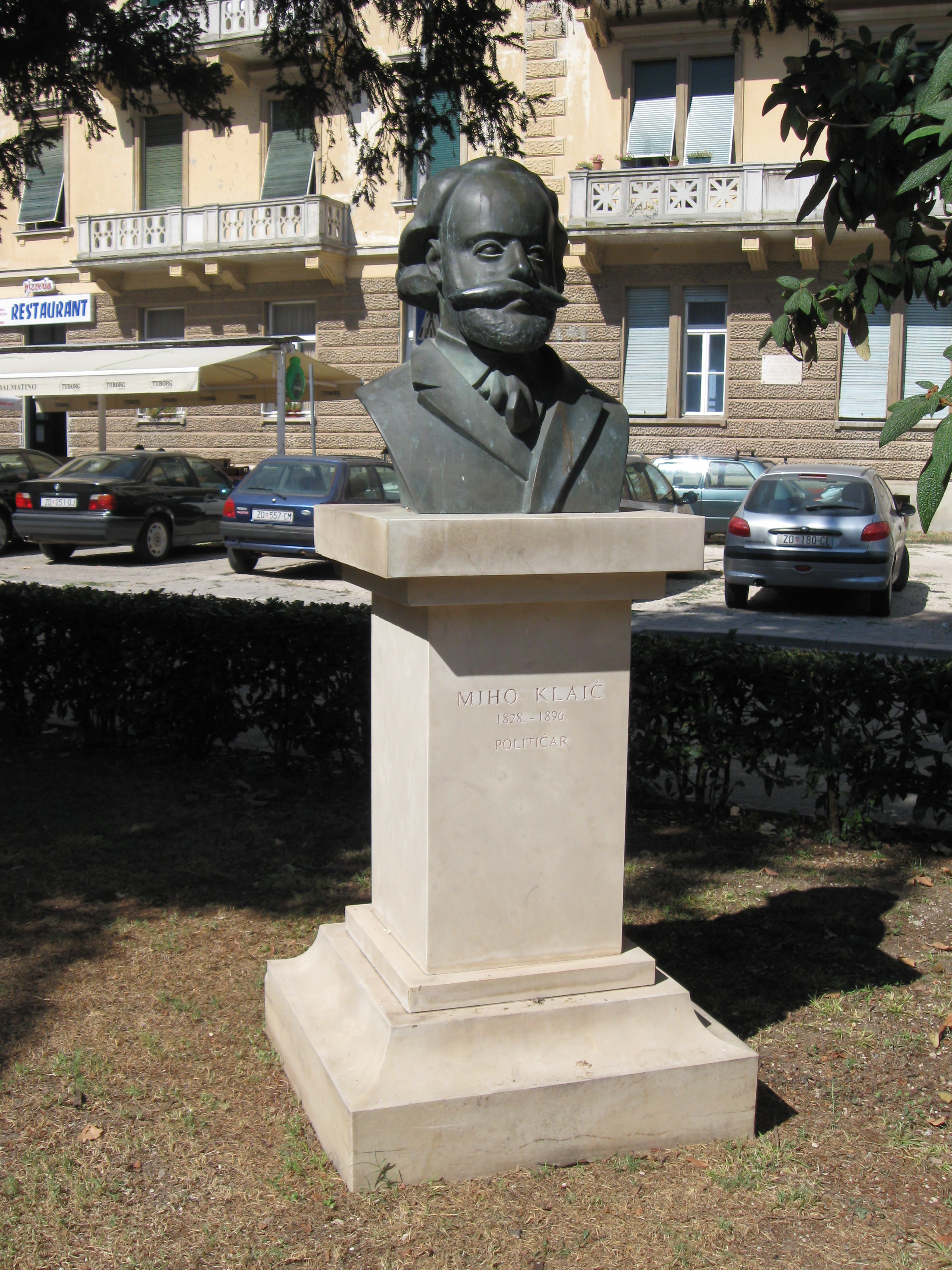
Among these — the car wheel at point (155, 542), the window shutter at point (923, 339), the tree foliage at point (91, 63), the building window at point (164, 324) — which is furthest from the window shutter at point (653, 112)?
the tree foliage at point (91, 63)

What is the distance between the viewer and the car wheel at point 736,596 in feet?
42.7

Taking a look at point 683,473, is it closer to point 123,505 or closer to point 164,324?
point 123,505

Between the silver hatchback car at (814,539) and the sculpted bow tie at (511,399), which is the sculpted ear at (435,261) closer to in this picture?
the sculpted bow tie at (511,399)

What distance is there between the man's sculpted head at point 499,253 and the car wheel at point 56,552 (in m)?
14.6

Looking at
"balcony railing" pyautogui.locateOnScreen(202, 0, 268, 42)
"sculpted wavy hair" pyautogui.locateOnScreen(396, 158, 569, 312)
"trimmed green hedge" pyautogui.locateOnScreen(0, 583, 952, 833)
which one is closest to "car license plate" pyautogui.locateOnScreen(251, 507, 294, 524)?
"trimmed green hedge" pyautogui.locateOnScreen(0, 583, 952, 833)

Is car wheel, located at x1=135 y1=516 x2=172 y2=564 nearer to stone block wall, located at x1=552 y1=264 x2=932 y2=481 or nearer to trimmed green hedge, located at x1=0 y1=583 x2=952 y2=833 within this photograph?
stone block wall, located at x1=552 y1=264 x2=932 y2=481

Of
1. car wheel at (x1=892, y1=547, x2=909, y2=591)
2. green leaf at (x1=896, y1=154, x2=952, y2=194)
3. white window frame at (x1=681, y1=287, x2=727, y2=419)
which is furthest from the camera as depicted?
white window frame at (x1=681, y1=287, x2=727, y2=419)

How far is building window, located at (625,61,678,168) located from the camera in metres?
22.4

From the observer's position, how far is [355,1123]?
3.03 metres

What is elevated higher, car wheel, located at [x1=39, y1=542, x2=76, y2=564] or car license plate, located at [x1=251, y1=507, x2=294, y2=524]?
car license plate, located at [x1=251, y1=507, x2=294, y2=524]

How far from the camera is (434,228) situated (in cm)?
348

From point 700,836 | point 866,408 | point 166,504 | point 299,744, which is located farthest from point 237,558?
point 866,408

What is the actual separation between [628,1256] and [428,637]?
1.60 meters

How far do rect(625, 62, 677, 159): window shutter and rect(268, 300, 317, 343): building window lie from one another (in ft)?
23.9
